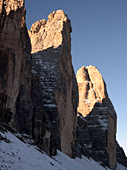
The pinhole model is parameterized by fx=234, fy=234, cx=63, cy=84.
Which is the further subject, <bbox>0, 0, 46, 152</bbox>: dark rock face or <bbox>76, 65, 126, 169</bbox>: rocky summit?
<bbox>76, 65, 126, 169</bbox>: rocky summit

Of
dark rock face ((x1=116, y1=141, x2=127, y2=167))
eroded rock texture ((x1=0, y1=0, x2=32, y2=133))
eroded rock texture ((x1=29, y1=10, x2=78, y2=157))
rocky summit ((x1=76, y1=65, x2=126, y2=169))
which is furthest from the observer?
dark rock face ((x1=116, y1=141, x2=127, y2=167))

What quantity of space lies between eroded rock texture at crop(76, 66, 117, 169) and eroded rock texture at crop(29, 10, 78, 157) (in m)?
17.2

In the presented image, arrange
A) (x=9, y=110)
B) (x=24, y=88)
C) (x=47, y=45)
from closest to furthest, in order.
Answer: (x=9, y=110), (x=24, y=88), (x=47, y=45)

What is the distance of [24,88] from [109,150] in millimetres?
43883

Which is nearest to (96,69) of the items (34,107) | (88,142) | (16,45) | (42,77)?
(88,142)

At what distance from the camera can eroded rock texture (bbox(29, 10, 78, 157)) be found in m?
38.9

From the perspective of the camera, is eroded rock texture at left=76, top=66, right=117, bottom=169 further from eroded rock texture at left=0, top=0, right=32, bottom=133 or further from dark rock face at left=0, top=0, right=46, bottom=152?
eroded rock texture at left=0, top=0, right=32, bottom=133

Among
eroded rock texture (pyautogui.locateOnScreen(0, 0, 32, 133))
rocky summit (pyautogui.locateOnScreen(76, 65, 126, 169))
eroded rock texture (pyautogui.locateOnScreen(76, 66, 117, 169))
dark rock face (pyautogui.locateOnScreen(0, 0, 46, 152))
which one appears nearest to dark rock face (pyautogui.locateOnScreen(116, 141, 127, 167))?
rocky summit (pyautogui.locateOnScreen(76, 65, 126, 169))

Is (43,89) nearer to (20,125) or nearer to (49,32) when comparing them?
(20,125)

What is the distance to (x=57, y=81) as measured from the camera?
42.2 metres

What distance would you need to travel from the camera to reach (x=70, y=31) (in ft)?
190

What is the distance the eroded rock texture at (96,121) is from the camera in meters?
64.4

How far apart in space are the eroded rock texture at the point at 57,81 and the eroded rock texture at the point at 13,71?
5258mm

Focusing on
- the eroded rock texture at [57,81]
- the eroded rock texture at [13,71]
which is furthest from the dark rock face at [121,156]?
the eroded rock texture at [13,71]
